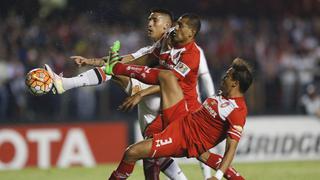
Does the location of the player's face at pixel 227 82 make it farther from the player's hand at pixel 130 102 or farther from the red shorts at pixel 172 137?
the player's hand at pixel 130 102

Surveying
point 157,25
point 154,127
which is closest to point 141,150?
point 154,127

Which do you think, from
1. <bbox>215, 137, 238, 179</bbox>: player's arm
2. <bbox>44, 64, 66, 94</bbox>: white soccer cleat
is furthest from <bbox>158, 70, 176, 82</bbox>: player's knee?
<bbox>44, 64, 66, 94</bbox>: white soccer cleat

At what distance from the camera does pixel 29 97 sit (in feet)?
53.7

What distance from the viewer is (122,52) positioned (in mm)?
17672

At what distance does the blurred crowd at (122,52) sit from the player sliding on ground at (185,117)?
684 cm

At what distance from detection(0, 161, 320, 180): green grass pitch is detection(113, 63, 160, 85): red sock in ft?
13.2

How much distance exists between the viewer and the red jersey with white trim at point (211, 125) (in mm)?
8969

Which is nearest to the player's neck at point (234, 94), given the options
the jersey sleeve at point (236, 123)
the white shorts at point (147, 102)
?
the jersey sleeve at point (236, 123)

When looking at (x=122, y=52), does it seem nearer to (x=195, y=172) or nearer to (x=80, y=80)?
(x=195, y=172)

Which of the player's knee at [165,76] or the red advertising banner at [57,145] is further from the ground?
the player's knee at [165,76]

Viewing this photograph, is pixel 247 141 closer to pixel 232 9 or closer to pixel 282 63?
pixel 282 63

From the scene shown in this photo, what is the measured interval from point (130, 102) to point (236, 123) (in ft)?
3.77

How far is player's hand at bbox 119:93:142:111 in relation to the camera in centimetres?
890

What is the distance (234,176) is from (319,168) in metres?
5.62
